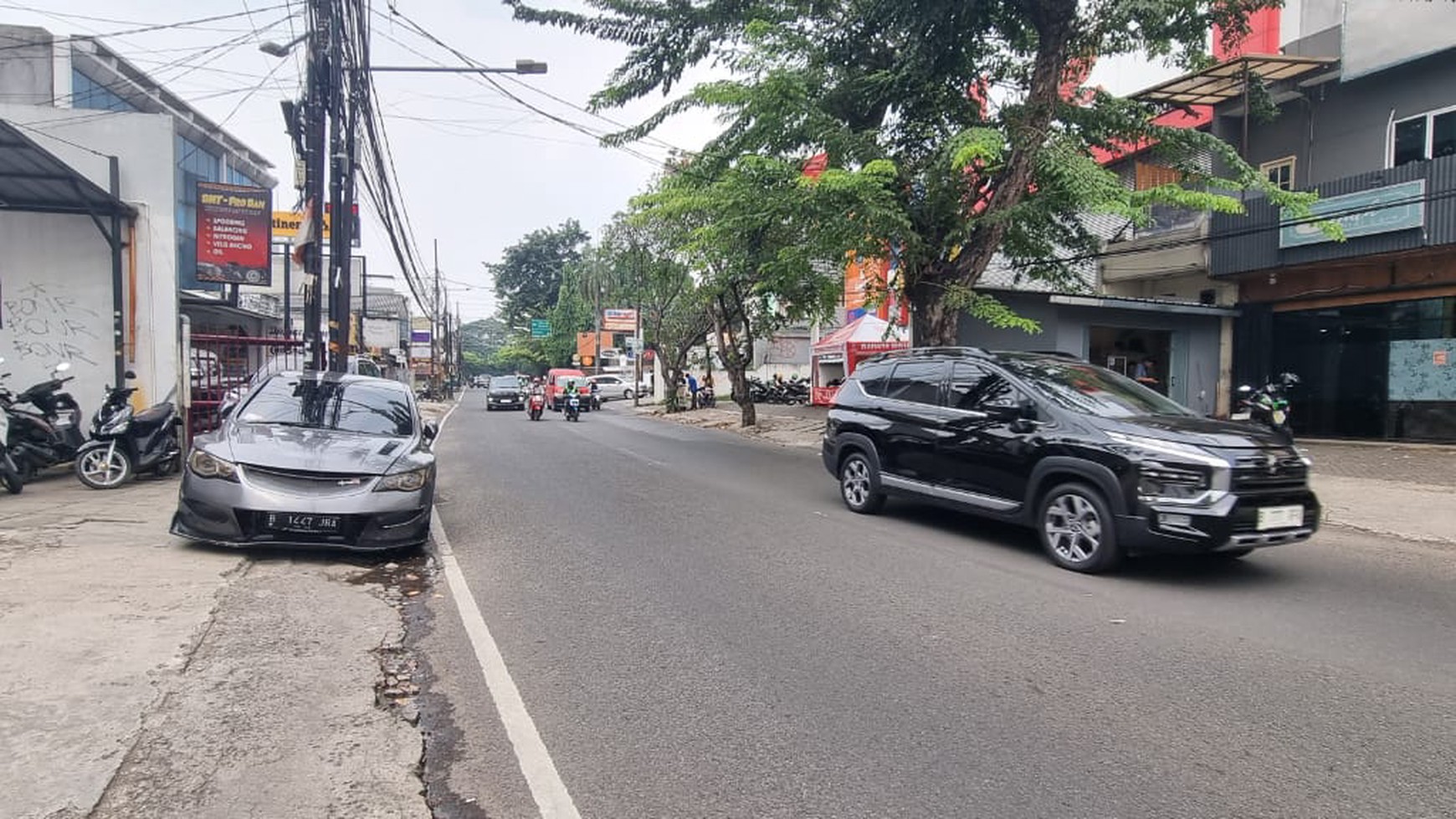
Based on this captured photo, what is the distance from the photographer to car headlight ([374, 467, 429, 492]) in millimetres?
6406

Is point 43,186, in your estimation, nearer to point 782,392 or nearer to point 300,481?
point 300,481

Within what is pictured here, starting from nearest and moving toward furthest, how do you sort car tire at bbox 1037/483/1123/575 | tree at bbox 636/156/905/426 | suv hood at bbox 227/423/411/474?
car tire at bbox 1037/483/1123/575, suv hood at bbox 227/423/411/474, tree at bbox 636/156/905/426

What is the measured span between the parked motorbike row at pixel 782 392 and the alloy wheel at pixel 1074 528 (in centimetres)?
2790

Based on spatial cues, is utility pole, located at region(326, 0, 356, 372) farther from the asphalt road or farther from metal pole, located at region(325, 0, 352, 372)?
the asphalt road

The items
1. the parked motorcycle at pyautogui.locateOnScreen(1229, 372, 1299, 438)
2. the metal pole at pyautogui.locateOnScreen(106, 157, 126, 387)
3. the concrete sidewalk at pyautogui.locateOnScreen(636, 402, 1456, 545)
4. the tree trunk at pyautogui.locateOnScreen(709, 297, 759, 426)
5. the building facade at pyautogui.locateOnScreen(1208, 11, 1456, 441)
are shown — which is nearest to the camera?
the concrete sidewalk at pyautogui.locateOnScreen(636, 402, 1456, 545)

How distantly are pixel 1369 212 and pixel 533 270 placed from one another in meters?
67.3

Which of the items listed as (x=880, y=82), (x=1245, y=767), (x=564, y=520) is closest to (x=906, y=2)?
(x=880, y=82)

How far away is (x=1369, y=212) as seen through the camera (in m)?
14.4

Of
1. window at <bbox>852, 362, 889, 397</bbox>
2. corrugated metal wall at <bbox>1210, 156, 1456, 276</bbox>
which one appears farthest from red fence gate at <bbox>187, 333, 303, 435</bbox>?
corrugated metal wall at <bbox>1210, 156, 1456, 276</bbox>

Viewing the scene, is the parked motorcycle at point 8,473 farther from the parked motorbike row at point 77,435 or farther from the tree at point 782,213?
the tree at point 782,213

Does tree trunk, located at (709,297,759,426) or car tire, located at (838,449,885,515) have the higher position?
tree trunk, located at (709,297,759,426)

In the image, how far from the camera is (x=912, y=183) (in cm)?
1348

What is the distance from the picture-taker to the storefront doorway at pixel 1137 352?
19.9 meters

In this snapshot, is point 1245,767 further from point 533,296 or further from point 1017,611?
point 533,296
